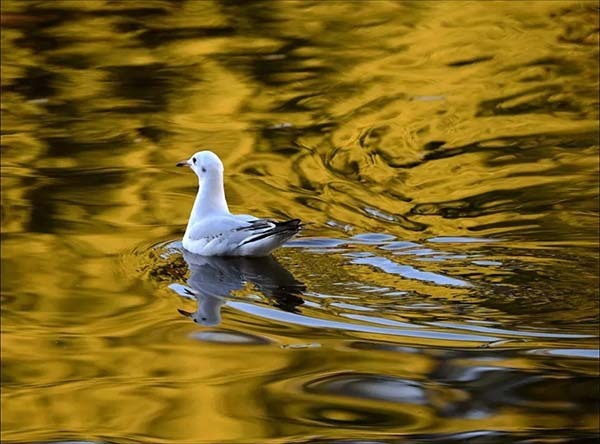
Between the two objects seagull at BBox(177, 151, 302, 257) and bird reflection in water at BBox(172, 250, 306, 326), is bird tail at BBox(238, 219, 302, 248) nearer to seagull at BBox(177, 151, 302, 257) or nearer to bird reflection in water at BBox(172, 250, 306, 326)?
seagull at BBox(177, 151, 302, 257)

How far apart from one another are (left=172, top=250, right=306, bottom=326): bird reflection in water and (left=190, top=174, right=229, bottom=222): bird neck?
10.4 inches

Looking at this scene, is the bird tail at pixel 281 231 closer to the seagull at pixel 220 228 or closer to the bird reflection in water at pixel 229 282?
the seagull at pixel 220 228

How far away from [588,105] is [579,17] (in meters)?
3.03

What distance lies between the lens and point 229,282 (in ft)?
23.7

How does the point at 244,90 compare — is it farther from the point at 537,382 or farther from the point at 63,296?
the point at 537,382

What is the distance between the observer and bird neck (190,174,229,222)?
7801 millimetres

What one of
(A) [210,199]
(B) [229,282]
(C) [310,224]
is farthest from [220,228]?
(C) [310,224]

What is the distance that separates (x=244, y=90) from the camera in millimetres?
11227

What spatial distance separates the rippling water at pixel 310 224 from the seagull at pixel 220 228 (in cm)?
10

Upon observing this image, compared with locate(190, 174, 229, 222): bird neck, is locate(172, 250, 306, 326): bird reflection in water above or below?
below

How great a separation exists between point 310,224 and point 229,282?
1027 mm

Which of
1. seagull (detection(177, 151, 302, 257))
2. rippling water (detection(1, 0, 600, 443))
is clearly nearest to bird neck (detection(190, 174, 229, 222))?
seagull (detection(177, 151, 302, 257))

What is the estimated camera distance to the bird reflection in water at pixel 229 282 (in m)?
6.76

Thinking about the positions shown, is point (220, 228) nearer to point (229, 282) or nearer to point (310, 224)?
point (229, 282)
